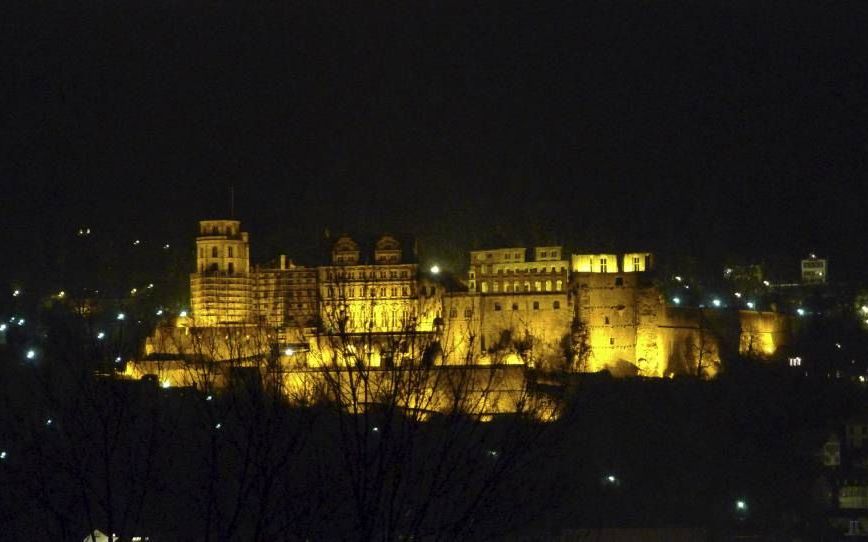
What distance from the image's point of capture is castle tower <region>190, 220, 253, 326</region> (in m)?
64.4

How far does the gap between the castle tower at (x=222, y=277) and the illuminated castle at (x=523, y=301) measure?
0.05 m

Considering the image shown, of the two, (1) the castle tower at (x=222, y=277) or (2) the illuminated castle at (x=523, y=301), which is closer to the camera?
(2) the illuminated castle at (x=523, y=301)

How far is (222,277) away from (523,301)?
45.1 feet

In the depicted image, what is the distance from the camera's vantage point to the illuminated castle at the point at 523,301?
6306cm

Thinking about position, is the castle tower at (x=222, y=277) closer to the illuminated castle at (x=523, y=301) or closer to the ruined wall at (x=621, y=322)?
the illuminated castle at (x=523, y=301)

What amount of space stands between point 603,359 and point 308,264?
14.4m

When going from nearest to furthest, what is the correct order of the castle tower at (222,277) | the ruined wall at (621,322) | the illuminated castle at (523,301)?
the illuminated castle at (523,301) < the ruined wall at (621,322) < the castle tower at (222,277)

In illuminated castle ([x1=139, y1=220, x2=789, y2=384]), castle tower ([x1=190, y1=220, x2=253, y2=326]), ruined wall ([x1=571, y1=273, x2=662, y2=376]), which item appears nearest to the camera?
illuminated castle ([x1=139, y1=220, x2=789, y2=384])

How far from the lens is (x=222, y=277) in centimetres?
6581

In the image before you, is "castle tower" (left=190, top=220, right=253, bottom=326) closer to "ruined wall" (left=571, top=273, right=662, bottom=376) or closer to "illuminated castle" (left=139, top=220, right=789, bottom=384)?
"illuminated castle" (left=139, top=220, right=789, bottom=384)

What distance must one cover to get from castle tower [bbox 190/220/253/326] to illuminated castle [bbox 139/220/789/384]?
0.15 ft

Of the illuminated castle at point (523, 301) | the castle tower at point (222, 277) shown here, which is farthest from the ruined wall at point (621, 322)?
the castle tower at point (222, 277)

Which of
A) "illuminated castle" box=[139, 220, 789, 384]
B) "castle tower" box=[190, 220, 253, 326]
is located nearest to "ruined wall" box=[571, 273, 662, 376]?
"illuminated castle" box=[139, 220, 789, 384]

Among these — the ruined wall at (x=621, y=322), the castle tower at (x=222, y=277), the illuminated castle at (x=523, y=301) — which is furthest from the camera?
the castle tower at (x=222, y=277)
